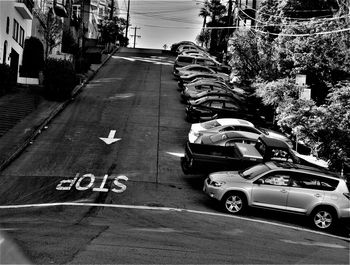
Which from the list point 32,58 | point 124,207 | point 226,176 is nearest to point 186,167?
point 226,176

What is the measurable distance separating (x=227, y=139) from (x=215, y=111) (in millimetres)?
6856

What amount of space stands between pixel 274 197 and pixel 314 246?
271 cm

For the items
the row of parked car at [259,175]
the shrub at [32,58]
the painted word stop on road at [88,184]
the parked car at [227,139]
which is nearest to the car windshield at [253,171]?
the row of parked car at [259,175]

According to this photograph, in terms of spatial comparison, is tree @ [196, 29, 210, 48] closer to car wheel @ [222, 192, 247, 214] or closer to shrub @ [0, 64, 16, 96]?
shrub @ [0, 64, 16, 96]

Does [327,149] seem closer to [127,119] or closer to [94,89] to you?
[127,119]

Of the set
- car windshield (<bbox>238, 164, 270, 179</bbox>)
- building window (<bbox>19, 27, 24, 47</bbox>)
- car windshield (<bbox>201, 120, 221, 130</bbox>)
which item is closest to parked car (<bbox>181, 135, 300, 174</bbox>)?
car windshield (<bbox>238, 164, 270, 179</bbox>)

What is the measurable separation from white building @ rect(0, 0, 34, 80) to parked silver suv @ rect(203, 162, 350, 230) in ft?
67.1

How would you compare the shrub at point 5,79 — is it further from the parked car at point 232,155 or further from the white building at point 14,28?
the parked car at point 232,155

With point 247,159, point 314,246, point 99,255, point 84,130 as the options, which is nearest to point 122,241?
point 99,255

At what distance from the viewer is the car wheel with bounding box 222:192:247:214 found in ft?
45.9

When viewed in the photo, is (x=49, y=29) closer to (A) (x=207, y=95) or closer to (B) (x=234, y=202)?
(A) (x=207, y=95)

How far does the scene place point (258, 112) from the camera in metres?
29.6

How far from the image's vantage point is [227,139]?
18.6 meters

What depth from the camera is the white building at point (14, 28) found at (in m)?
31.1
